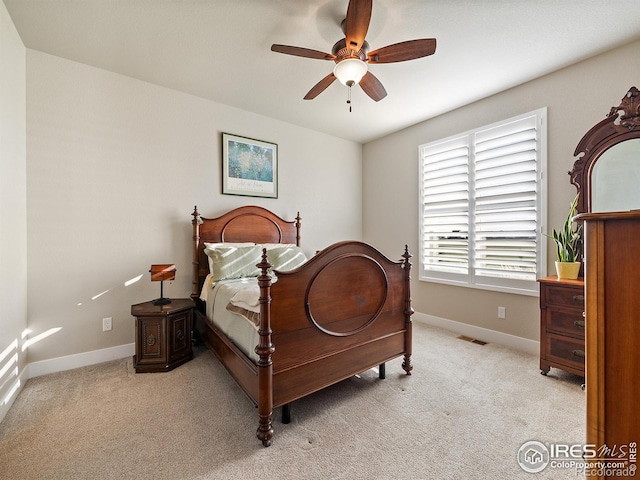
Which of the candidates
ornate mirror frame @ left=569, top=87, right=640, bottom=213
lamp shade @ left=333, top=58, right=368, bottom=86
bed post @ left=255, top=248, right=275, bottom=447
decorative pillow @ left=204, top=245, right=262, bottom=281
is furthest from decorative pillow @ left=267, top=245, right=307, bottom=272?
ornate mirror frame @ left=569, top=87, right=640, bottom=213

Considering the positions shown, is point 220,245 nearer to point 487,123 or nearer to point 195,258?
point 195,258

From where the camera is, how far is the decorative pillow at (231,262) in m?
2.90

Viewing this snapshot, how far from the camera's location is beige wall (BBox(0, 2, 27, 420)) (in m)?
1.96

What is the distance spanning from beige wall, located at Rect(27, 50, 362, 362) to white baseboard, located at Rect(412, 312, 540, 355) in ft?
9.94

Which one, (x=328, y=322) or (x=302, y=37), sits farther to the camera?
(x=302, y=37)

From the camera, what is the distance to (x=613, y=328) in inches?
32.3

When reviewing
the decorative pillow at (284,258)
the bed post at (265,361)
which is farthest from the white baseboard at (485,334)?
the bed post at (265,361)

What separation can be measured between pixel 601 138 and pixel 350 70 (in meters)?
2.25

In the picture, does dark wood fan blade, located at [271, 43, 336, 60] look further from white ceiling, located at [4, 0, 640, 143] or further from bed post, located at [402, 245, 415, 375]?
bed post, located at [402, 245, 415, 375]

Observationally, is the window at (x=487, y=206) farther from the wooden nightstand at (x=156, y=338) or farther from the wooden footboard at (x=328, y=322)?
the wooden nightstand at (x=156, y=338)

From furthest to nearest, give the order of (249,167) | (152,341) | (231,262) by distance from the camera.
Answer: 1. (249,167)
2. (231,262)
3. (152,341)

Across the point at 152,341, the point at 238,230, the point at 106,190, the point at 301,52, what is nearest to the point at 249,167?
the point at 238,230

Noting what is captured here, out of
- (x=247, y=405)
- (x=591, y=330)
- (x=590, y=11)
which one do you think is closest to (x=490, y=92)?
(x=590, y=11)

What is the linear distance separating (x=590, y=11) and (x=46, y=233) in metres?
4.69
